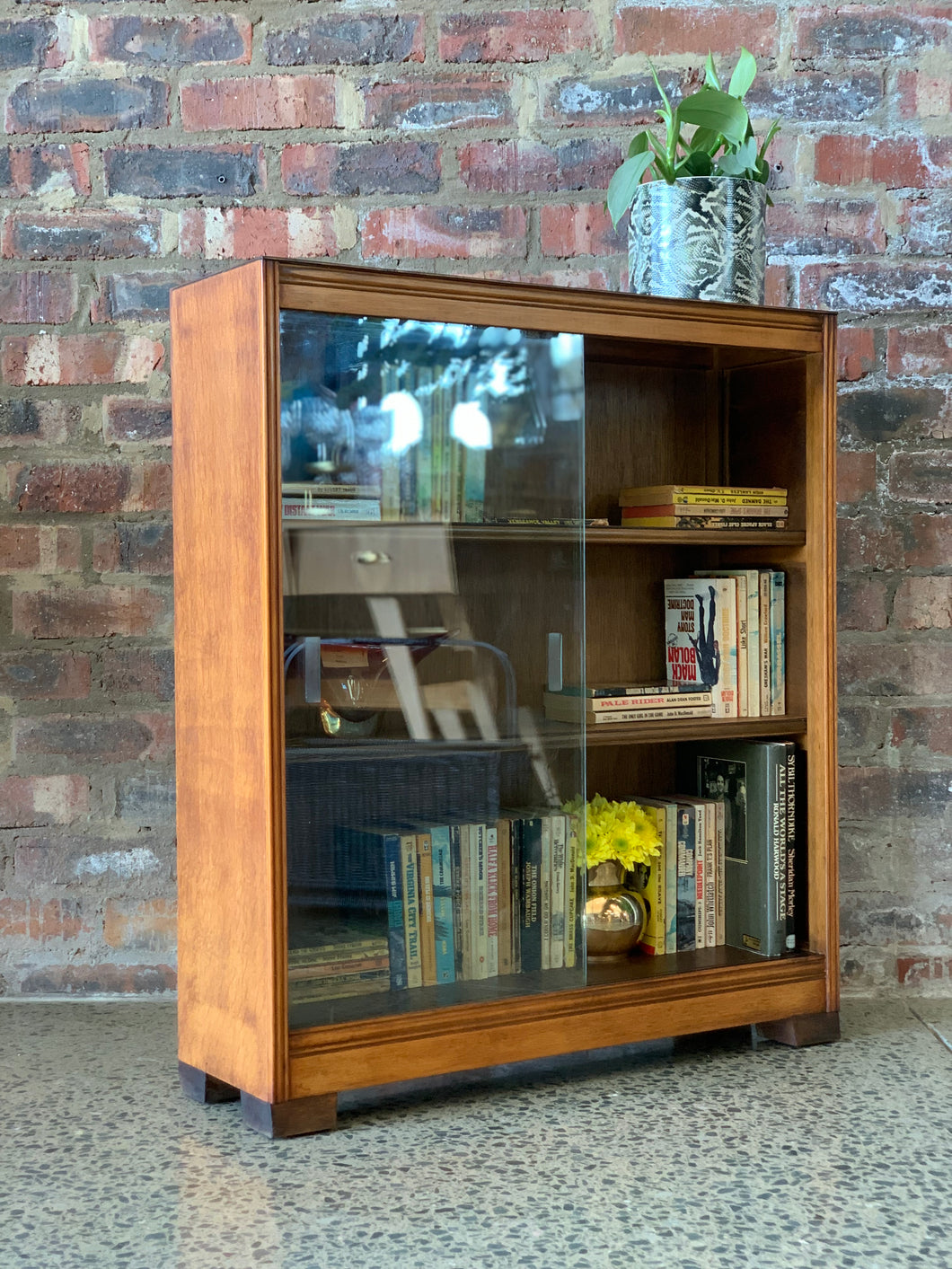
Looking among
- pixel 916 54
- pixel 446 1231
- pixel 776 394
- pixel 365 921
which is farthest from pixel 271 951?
pixel 916 54

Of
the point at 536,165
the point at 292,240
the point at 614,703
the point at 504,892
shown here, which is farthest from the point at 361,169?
the point at 504,892

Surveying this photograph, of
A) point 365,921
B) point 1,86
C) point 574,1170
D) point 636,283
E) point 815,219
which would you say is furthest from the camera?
point 815,219

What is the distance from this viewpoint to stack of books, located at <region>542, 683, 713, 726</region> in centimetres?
206

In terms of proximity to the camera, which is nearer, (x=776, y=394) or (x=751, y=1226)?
(x=751, y=1226)

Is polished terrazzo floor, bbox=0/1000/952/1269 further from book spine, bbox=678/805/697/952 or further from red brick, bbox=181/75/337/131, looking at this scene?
red brick, bbox=181/75/337/131

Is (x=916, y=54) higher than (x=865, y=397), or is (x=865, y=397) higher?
(x=916, y=54)

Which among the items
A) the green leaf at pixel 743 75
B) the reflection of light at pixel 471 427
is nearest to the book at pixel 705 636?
the reflection of light at pixel 471 427

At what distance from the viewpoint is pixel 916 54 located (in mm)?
2549

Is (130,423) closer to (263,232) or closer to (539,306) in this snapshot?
(263,232)

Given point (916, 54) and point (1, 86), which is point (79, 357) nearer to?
point (1, 86)

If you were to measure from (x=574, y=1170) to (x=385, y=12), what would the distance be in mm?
1938

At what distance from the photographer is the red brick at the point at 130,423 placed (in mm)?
2410

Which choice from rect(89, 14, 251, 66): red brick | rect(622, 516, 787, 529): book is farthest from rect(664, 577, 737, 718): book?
rect(89, 14, 251, 66): red brick

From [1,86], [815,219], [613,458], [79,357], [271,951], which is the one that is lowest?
[271,951]
